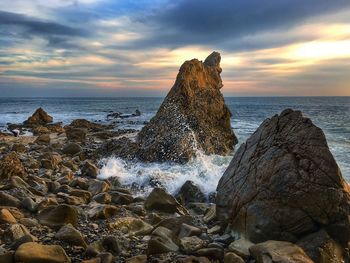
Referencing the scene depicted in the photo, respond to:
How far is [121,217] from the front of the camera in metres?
7.25

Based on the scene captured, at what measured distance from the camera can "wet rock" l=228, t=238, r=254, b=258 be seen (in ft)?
18.0

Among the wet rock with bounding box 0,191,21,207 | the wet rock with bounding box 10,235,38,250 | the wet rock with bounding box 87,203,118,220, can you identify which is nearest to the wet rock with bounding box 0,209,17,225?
the wet rock with bounding box 10,235,38,250

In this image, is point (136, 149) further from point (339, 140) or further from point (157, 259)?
point (339, 140)

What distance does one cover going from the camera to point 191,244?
19.3 ft

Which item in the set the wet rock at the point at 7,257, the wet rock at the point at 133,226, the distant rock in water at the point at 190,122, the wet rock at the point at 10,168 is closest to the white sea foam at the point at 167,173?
the distant rock in water at the point at 190,122

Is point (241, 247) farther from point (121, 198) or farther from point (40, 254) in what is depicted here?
point (121, 198)

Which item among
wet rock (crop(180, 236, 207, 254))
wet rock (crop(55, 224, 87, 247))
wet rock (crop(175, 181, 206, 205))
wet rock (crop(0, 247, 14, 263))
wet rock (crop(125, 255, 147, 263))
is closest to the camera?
wet rock (crop(0, 247, 14, 263))

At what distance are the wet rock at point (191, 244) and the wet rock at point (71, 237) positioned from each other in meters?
1.42

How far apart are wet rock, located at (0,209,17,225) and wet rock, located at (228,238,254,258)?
3.37m

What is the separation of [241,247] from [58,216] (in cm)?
303

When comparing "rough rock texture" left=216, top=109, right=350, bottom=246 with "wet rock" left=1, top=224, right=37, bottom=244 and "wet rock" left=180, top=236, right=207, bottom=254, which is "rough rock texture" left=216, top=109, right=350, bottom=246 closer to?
"wet rock" left=180, top=236, right=207, bottom=254

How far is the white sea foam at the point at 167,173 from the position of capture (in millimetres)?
10617

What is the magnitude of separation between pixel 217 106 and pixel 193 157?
503cm

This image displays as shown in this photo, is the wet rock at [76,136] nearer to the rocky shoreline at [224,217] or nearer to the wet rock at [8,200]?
the rocky shoreline at [224,217]
